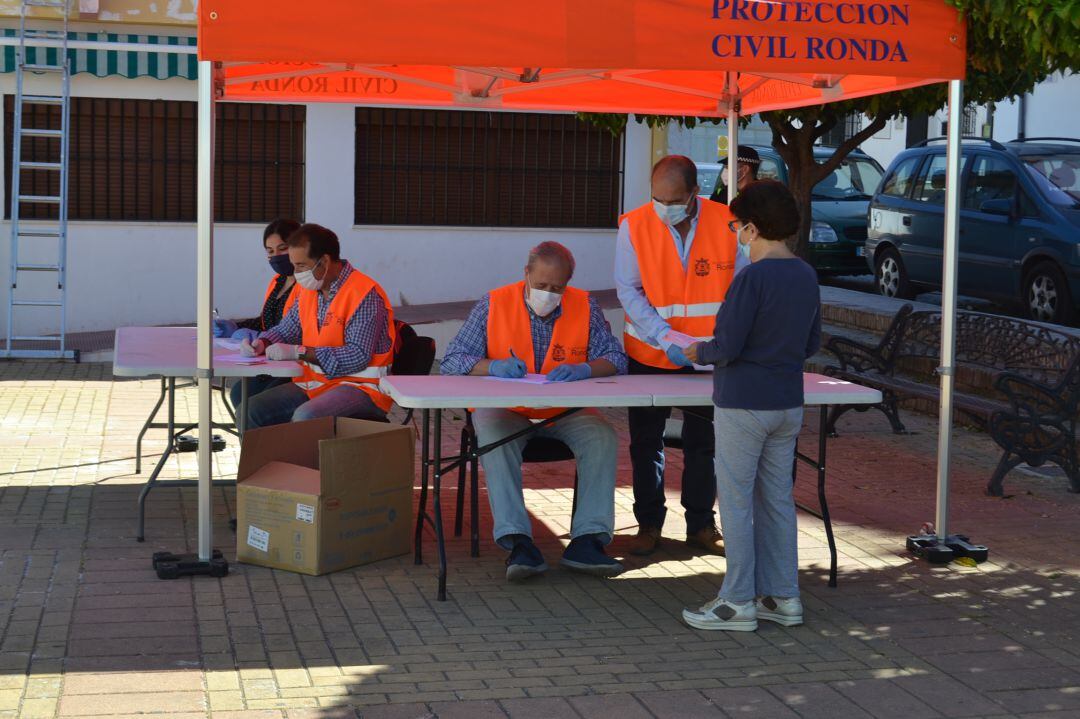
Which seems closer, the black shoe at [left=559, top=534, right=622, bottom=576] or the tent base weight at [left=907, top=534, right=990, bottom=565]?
the black shoe at [left=559, top=534, right=622, bottom=576]

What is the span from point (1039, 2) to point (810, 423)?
195 inches

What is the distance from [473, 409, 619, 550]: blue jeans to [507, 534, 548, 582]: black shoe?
0.04m

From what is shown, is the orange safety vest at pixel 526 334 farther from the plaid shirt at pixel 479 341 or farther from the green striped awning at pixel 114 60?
the green striped awning at pixel 114 60

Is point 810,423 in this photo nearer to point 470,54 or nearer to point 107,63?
point 470,54

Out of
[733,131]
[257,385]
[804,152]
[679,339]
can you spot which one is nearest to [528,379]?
[679,339]

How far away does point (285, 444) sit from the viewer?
249 inches

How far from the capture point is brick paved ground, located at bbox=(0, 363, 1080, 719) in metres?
4.68

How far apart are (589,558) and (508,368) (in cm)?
→ 87

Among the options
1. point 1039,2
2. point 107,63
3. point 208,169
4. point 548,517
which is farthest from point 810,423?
point 107,63

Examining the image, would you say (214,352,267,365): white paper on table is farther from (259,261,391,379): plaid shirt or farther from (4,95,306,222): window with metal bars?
(4,95,306,222): window with metal bars

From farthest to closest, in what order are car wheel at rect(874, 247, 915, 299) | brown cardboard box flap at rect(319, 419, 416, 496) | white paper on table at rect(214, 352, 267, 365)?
car wheel at rect(874, 247, 915, 299)
white paper on table at rect(214, 352, 267, 365)
brown cardboard box flap at rect(319, 419, 416, 496)

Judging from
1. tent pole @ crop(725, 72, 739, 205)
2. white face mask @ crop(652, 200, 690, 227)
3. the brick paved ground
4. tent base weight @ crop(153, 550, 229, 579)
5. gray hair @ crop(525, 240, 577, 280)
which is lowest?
the brick paved ground

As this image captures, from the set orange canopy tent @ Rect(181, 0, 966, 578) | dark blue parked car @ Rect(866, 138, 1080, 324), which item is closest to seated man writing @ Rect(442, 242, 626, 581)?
orange canopy tent @ Rect(181, 0, 966, 578)

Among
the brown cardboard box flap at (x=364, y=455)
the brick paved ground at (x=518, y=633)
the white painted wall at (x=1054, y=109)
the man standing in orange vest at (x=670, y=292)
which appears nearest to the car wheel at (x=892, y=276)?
the brick paved ground at (x=518, y=633)
